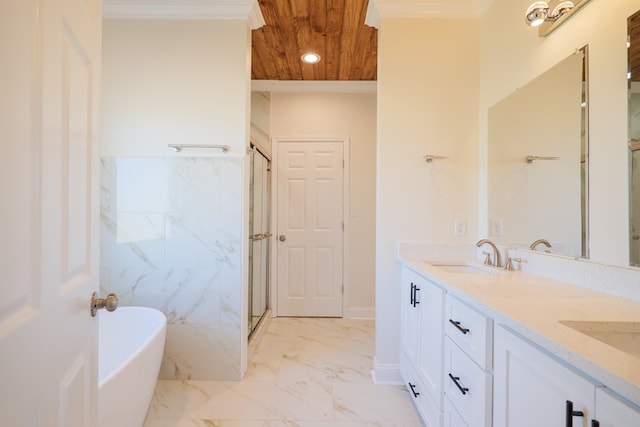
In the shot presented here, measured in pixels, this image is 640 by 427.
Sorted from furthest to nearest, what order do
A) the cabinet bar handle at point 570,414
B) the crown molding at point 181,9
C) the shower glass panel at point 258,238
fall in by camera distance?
the shower glass panel at point 258,238 < the crown molding at point 181,9 < the cabinet bar handle at point 570,414

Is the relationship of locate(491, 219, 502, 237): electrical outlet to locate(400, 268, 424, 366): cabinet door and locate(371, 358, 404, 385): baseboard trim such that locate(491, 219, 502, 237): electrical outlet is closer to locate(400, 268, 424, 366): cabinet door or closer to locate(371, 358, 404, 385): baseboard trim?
locate(400, 268, 424, 366): cabinet door

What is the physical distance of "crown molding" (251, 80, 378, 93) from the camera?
3.24 meters

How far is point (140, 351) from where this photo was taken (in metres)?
1.36

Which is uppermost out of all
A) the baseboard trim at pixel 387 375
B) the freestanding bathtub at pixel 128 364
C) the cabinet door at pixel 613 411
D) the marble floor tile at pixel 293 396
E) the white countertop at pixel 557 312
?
the white countertop at pixel 557 312

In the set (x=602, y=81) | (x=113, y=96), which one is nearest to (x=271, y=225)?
(x=113, y=96)

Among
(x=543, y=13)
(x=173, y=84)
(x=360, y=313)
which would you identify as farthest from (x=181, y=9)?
(x=360, y=313)

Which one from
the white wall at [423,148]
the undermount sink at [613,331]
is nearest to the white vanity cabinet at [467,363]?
the undermount sink at [613,331]

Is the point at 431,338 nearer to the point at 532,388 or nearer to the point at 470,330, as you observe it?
the point at 470,330

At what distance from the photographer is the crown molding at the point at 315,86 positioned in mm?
3242

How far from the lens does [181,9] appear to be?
2061 millimetres

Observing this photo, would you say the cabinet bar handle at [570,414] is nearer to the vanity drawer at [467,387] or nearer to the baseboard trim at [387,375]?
the vanity drawer at [467,387]

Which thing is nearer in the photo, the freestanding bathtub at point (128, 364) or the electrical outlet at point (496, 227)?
the freestanding bathtub at point (128, 364)

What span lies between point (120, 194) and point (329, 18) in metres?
2.00

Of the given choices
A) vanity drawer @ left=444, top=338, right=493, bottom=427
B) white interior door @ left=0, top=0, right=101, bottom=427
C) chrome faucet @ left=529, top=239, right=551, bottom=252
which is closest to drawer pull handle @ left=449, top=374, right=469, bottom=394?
vanity drawer @ left=444, top=338, right=493, bottom=427
